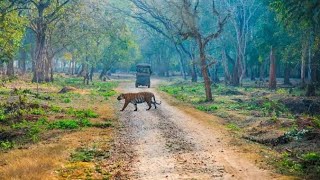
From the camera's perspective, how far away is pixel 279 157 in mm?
11578

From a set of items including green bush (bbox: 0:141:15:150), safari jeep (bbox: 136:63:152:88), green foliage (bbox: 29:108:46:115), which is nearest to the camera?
green bush (bbox: 0:141:15:150)

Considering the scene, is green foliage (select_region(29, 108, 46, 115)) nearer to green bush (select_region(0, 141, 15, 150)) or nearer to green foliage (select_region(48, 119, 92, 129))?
green foliage (select_region(48, 119, 92, 129))

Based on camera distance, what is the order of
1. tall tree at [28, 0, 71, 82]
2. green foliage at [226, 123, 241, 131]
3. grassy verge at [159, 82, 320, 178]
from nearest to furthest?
grassy verge at [159, 82, 320, 178] → green foliage at [226, 123, 241, 131] → tall tree at [28, 0, 71, 82]

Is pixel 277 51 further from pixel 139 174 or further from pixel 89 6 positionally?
pixel 139 174

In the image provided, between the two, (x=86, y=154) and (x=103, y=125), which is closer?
(x=86, y=154)

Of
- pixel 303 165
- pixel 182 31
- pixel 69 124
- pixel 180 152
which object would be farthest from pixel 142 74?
pixel 303 165

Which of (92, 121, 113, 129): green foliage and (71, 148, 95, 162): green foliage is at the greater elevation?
(92, 121, 113, 129): green foliage

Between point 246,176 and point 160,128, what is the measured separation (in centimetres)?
742

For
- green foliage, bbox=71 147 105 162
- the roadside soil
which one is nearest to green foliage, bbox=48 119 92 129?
the roadside soil

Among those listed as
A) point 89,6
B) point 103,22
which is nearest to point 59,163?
point 89,6

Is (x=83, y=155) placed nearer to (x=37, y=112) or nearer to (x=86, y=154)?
(x=86, y=154)

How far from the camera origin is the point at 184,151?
40.2 feet

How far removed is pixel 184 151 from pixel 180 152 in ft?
0.66

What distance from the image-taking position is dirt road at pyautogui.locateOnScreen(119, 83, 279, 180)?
32.1ft
